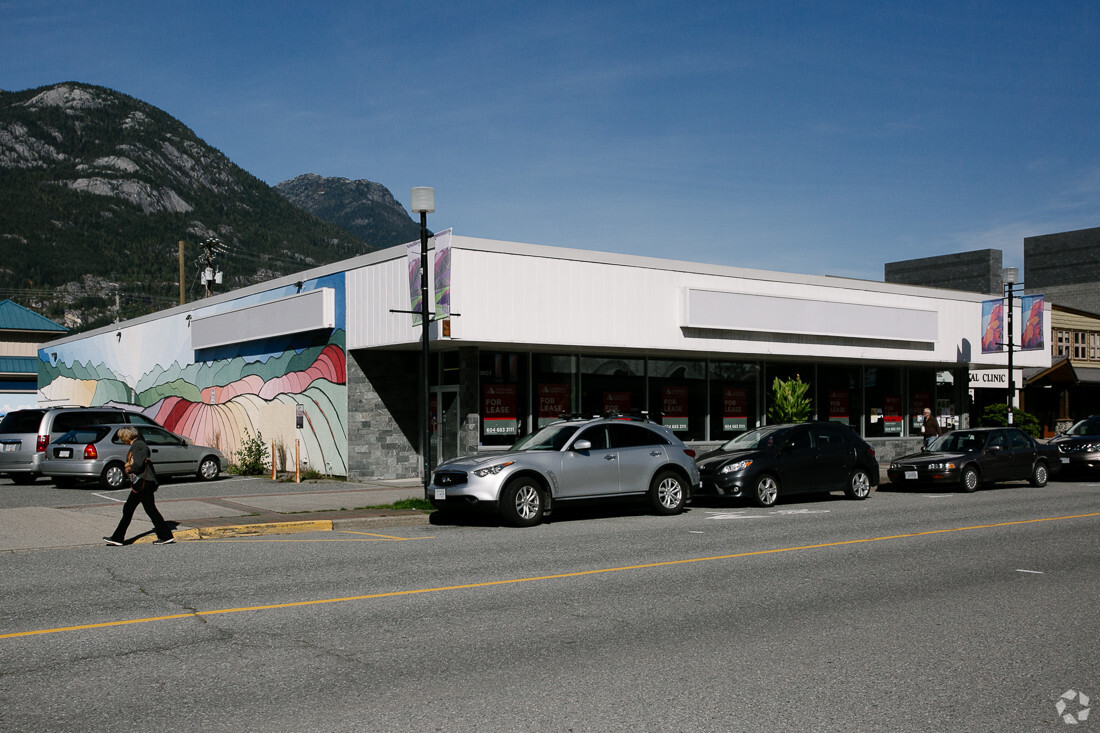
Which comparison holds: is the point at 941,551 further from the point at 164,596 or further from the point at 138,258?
the point at 138,258

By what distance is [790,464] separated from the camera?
18.5 meters

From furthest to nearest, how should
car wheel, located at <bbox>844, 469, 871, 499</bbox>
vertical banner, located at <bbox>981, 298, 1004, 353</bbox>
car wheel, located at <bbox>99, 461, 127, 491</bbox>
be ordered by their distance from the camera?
vertical banner, located at <bbox>981, 298, 1004, 353</bbox> < car wheel, located at <bbox>99, 461, 127, 491</bbox> < car wheel, located at <bbox>844, 469, 871, 499</bbox>

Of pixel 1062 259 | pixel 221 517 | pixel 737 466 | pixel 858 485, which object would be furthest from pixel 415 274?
pixel 1062 259

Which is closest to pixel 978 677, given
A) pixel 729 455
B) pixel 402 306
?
pixel 729 455

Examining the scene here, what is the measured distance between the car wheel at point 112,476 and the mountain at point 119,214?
74.1 metres

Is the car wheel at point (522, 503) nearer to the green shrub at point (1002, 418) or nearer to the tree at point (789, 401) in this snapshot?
the tree at point (789, 401)

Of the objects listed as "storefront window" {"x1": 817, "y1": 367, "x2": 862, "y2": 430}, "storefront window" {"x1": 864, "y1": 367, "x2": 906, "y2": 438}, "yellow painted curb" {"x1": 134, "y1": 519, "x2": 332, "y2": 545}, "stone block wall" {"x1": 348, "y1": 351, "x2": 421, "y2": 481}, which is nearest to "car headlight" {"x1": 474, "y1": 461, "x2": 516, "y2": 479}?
"yellow painted curb" {"x1": 134, "y1": 519, "x2": 332, "y2": 545}

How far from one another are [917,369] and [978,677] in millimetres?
28039

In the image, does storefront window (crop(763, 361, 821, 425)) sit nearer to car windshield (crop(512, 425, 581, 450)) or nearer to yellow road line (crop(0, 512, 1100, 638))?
car windshield (crop(512, 425, 581, 450))

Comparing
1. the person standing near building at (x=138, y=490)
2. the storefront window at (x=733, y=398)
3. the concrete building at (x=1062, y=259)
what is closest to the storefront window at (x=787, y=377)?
the storefront window at (x=733, y=398)

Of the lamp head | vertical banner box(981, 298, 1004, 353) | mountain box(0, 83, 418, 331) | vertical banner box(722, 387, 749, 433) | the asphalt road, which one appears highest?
mountain box(0, 83, 418, 331)

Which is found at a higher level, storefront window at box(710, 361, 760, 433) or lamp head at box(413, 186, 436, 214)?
lamp head at box(413, 186, 436, 214)

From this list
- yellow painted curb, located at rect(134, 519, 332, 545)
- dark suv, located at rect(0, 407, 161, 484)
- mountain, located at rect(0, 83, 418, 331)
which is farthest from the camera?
mountain, located at rect(0, 83, 418, 331)

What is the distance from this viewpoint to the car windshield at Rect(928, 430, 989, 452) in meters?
21.8
